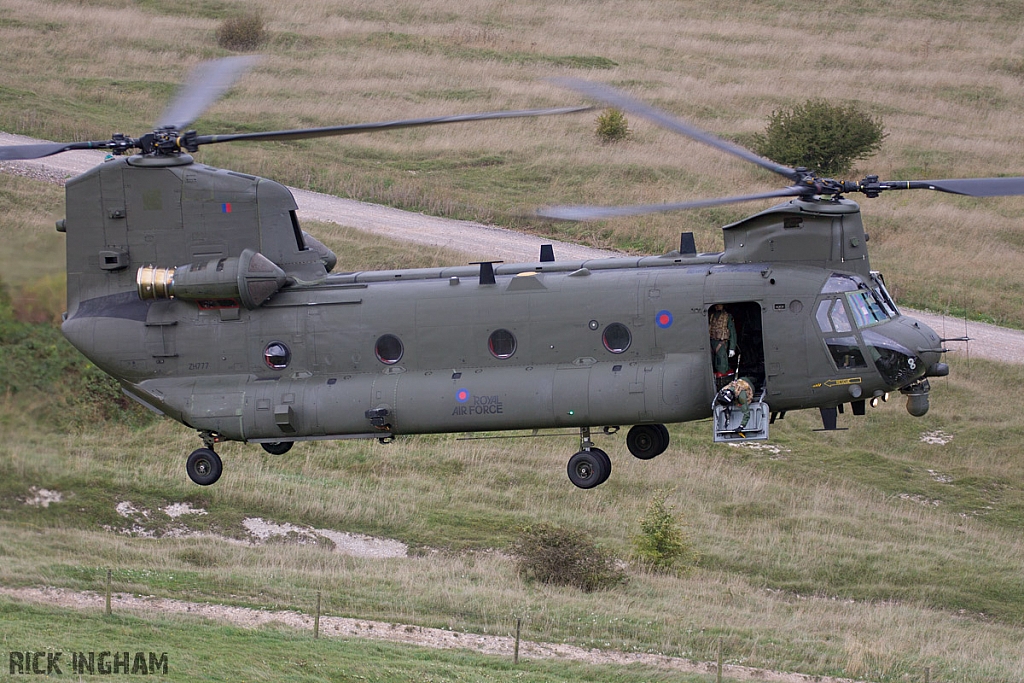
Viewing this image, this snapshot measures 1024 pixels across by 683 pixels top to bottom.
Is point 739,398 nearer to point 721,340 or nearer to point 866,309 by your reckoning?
point 721,340

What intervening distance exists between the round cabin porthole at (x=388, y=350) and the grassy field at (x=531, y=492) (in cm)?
860

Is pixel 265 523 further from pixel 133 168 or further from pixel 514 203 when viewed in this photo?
pixel 514 203

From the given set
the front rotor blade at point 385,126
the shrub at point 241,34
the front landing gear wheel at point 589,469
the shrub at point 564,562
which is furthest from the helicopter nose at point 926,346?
the shrub at point 241,34

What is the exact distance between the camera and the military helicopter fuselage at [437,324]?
64.4 feet

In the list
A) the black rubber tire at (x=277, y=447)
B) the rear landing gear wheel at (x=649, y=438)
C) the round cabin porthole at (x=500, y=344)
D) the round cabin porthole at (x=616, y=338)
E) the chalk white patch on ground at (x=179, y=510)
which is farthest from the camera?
the chalk white patch on ground at (x=179, y=510)

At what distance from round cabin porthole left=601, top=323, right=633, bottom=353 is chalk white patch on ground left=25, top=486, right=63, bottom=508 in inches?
894

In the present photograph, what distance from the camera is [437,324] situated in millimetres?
20812

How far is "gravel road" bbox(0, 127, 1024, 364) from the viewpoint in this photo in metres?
43.5

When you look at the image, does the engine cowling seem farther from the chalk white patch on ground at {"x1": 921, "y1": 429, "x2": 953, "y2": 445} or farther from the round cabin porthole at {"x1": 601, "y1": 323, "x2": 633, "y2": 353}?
the chalk white patch on ground at {"x1": 921, "y1": 429, "x2": 953, "y2": 445}

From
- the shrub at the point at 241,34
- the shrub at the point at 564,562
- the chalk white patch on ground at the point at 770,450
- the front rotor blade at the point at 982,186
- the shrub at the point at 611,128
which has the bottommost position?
the shrub at the point at 564,562

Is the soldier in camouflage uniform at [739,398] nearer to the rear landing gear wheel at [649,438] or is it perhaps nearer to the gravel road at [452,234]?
the rear landing gear wheel at [649,438]

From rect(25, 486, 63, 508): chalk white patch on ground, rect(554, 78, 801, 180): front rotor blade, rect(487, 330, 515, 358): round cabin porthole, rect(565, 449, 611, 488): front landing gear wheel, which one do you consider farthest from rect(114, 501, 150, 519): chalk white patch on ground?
rect(554, 78, 801, 180): front rotor blade

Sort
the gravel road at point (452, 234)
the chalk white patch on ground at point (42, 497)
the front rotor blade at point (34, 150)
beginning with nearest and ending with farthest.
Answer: the front rotor blade at point (34, 150) → the chalk white patch on ground at point (42, 497) → the gravel road at point (452, 234)

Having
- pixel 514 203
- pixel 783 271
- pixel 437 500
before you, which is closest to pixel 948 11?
pixel 514 203
